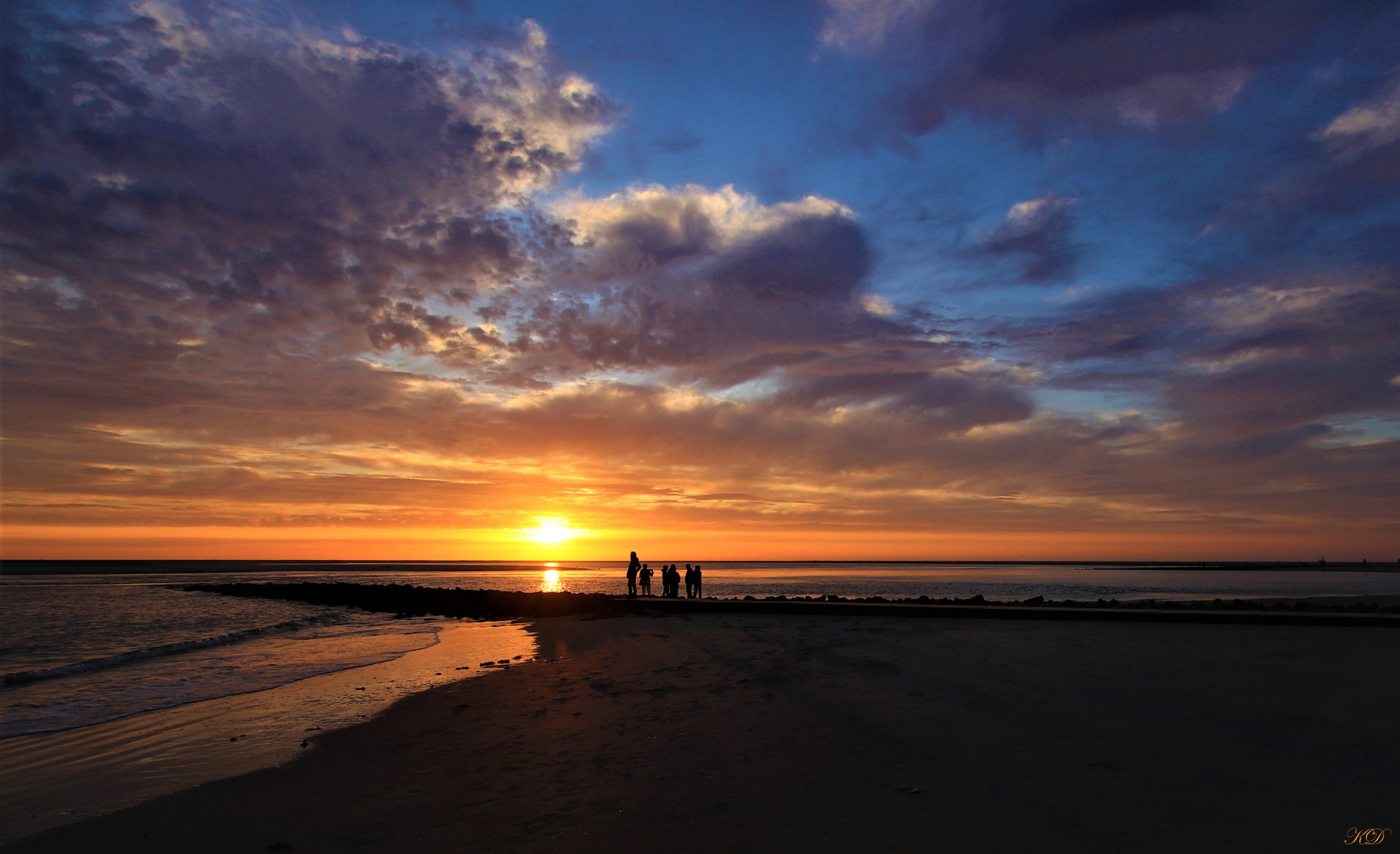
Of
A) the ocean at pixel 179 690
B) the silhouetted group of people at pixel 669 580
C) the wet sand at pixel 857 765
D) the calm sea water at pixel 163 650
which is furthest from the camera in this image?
the silhouetted group of people at pixel 669 580

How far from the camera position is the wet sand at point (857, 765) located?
235 inches

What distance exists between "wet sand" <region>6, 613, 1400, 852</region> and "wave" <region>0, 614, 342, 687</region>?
13775 mm

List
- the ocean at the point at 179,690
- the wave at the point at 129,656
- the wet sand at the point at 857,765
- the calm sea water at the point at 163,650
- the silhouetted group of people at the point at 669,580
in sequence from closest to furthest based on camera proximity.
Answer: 1. the wet sand at the point at 857,765
2. the ocean at the point at 179,690
3. the calm sea water at the point at 163,650
4. the wave at the point at 129,656
5. the silhouetted group of people at the point at 669,580

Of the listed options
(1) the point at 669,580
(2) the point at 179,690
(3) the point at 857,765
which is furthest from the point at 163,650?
(3) the point at 857,765

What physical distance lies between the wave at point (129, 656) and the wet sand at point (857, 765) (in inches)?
542

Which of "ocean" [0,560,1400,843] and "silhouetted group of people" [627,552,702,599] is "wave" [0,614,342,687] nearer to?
"ocean" [0,560,1400,843]

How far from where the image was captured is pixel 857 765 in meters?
7.71

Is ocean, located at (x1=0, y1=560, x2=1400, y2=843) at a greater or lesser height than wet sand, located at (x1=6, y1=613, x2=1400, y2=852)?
lesser

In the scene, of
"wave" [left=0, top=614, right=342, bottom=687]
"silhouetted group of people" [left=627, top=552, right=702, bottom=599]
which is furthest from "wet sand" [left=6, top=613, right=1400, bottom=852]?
"silhouetted group of people" [left=627, top=552, right=702, bottom=599]

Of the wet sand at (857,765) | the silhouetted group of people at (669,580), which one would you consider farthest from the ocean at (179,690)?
the silhouetted group of people at (669,580)

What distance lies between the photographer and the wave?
59.7 ft

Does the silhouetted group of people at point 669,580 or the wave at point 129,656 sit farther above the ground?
the silhouetted group of people at point 669,580

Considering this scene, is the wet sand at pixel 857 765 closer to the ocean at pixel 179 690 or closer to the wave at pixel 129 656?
the ocean at pixel 179 690

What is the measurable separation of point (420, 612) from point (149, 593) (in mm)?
40123
